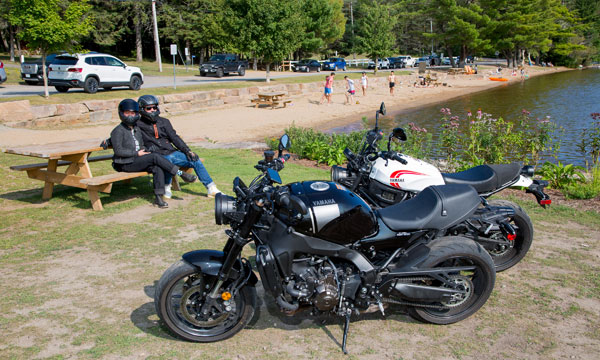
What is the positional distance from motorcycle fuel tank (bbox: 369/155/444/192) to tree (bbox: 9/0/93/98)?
17409 millimetres

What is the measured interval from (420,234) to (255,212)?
1.43m

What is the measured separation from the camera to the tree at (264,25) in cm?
3019

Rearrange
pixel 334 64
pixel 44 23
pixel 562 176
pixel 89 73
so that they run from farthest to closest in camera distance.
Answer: pixel 334 64 → pixel 89 73 → pixel 44 23 → pixel 562 176

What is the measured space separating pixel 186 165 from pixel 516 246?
492 centimetres

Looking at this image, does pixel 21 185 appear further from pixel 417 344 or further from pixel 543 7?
pixel 543 7

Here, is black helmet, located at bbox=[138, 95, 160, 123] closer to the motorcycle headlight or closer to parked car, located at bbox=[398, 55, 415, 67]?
the motorcycle headlight

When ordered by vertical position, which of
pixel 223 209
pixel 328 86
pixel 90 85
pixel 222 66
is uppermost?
pixel 222 66

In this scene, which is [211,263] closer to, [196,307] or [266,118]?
[196,307]

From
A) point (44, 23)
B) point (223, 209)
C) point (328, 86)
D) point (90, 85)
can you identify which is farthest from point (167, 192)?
point (328, 86)

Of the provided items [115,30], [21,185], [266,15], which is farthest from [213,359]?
[115,30]

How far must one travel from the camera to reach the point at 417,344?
154 inches

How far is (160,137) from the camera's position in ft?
25.4

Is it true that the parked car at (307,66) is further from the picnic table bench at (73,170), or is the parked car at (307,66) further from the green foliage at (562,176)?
the picnic table bench at (73,170)

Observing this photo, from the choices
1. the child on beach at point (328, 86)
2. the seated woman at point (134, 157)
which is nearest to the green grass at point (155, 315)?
the seated woman at point (134, 157)
